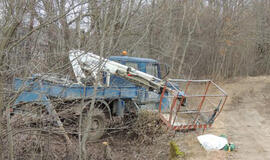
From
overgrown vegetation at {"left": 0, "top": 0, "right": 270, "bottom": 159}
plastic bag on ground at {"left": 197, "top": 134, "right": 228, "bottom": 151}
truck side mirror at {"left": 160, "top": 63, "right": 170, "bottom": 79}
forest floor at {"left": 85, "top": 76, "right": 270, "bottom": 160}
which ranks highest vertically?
overgrown vegetation at {"left": 0, "top": 0, "right": 270, "bottom": 159}

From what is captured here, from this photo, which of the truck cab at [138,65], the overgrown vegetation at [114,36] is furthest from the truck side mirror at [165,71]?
the overgrown vegetation at [114,36]

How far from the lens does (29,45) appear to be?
3.54m

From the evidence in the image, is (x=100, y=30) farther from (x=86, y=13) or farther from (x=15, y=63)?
(x=15, y=63)

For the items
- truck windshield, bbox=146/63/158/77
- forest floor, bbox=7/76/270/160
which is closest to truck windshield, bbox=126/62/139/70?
truck windshield, bbox=146/63/158/77

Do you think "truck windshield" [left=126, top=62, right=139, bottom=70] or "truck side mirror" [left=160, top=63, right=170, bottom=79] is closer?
"truck side mirror" [left=160, top=63, right=170, bottom=79]

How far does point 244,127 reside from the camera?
8.59m

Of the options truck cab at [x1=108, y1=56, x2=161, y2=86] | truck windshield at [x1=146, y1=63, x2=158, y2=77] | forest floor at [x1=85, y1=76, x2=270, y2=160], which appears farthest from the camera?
truck windshield at [x1=146, y1=63, x2=158, y2=77]

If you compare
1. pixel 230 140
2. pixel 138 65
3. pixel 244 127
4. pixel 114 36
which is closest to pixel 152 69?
pixel 138 65

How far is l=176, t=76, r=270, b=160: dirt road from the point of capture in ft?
19.0

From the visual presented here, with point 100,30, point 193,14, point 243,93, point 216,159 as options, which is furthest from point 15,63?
point 193,14

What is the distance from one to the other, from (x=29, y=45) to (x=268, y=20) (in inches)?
938

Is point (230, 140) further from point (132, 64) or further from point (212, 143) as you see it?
point (132, 64)

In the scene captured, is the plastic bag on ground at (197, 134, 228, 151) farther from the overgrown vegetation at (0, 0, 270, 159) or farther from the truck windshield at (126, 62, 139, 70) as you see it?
the truck windshield at (126, 62, 139, 70)

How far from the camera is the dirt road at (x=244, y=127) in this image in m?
5.78
